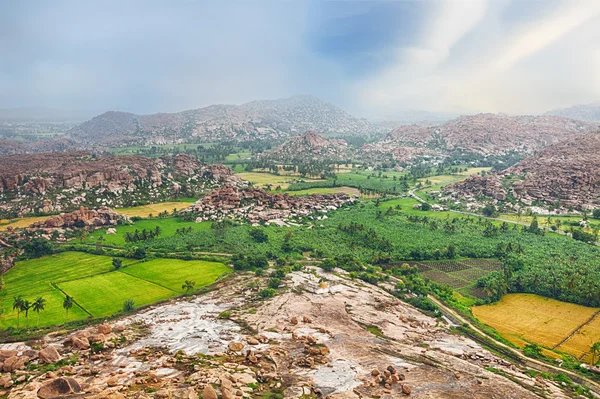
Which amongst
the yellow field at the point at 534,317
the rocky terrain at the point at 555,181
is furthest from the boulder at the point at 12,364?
the rocky terrain at the point at 555,181

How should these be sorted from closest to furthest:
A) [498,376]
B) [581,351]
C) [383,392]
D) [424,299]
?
[383,392] → [498,376] → [581,351] → [424,299]

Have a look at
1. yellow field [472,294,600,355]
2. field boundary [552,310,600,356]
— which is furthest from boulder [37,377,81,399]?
field boundary [552,310,600,356]

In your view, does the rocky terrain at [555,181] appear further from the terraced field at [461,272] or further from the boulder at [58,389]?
the boulder at [58,389]

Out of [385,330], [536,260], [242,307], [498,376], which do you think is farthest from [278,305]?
[536,260]

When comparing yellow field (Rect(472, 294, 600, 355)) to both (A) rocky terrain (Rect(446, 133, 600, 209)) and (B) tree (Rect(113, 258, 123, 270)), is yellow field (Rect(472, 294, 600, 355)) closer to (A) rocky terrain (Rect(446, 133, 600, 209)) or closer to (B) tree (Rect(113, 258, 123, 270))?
(B) tree (Rect(113, 258, 123, 270))

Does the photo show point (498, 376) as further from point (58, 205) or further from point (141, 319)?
point (58, 205)

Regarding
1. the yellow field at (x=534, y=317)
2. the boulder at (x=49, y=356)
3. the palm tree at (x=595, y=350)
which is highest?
the boulder at (x=49, y=356)

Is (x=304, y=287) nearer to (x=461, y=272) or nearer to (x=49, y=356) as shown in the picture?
(x=461, y=272)
